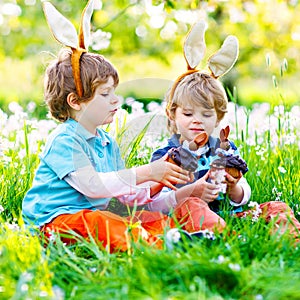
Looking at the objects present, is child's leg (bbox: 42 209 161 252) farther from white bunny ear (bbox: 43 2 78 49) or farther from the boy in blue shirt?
white bunny ear (bbox: 43 2 78 49)

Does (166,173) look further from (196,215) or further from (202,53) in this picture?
(202,53)

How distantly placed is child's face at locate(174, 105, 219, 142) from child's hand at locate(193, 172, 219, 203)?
0.80 feet

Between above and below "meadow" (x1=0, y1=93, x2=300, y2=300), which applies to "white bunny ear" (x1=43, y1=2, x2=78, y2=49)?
above

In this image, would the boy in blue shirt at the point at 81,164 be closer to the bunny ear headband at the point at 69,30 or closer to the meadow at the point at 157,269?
the bunny ear headband at the point at 69,30

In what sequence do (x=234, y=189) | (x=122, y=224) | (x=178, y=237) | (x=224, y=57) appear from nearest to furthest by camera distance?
1. (x=178, y=237)
2. (x=122, y=224)
3. (x=234, y=189)
4. (x=224, y=57)

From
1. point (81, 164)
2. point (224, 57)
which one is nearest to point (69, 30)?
point (81, 164)

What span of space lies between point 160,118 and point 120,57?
22.1ft

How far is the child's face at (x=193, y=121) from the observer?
3078 millimetres

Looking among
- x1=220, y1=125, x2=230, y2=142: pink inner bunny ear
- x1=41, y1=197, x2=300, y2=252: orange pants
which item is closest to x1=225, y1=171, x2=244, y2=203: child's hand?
x1=41, y1=197, x2=300, y2=252: orange pants

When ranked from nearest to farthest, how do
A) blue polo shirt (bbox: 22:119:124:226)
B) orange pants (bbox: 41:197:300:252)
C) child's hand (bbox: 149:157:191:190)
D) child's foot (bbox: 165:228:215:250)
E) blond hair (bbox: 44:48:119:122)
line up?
child's foot (bbox: 165:228:215:250) → orange pants (bbox: 41:197:300:252) → child's hand (bbox: 149:157:191:190) → blue polo shirt (bbox: 22:119:124:226) → blond hair (bbox: 44:48:119:122)

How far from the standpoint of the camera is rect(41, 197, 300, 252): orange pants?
105 inches

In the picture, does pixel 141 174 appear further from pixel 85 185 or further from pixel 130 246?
pixel 130 246

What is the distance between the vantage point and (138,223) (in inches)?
106

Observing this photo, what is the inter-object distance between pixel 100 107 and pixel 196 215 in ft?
2.38
